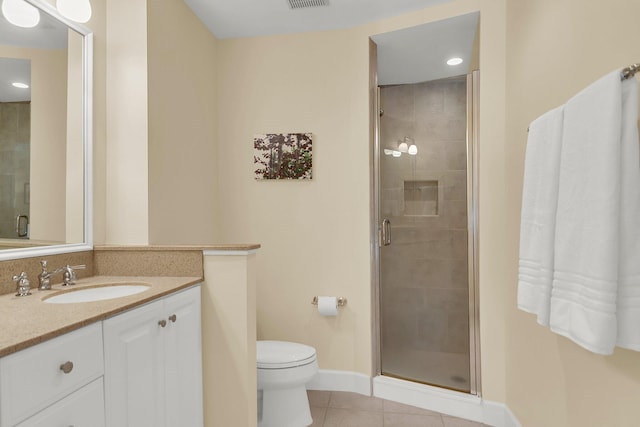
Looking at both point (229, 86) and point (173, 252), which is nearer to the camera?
point (173, 252)

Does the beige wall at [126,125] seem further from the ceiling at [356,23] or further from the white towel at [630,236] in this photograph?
the white towel at [630,236]

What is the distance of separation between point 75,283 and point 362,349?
5.95 feet

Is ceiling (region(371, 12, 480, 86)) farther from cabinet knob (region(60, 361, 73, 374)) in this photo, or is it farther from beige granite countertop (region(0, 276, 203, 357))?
cabinet knob (region(60, 361, 73, 374))

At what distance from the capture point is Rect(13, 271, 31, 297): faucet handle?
1433 mm

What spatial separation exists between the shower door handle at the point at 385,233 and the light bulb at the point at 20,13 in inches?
88.7

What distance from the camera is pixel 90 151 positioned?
194 centimetres

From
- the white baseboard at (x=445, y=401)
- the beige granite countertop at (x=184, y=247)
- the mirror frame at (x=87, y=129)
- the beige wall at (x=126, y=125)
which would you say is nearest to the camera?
the beige granite countertop at (x=184, y=247)

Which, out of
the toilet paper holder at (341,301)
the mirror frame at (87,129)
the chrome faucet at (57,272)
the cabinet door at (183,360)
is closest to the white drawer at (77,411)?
the cabinet door at (183,360)

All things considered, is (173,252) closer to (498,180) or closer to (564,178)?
(564,178)

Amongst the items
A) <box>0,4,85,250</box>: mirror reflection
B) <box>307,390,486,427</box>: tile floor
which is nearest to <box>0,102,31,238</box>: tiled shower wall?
<box>0,4,85,250</box>: mirror reflection

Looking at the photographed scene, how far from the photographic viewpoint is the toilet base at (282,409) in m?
2.10

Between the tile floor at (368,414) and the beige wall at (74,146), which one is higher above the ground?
the beige wall at (74,146)

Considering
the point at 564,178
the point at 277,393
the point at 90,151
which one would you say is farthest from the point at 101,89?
the point at 564,178

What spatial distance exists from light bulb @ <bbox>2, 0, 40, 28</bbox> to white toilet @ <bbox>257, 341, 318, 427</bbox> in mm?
1973
